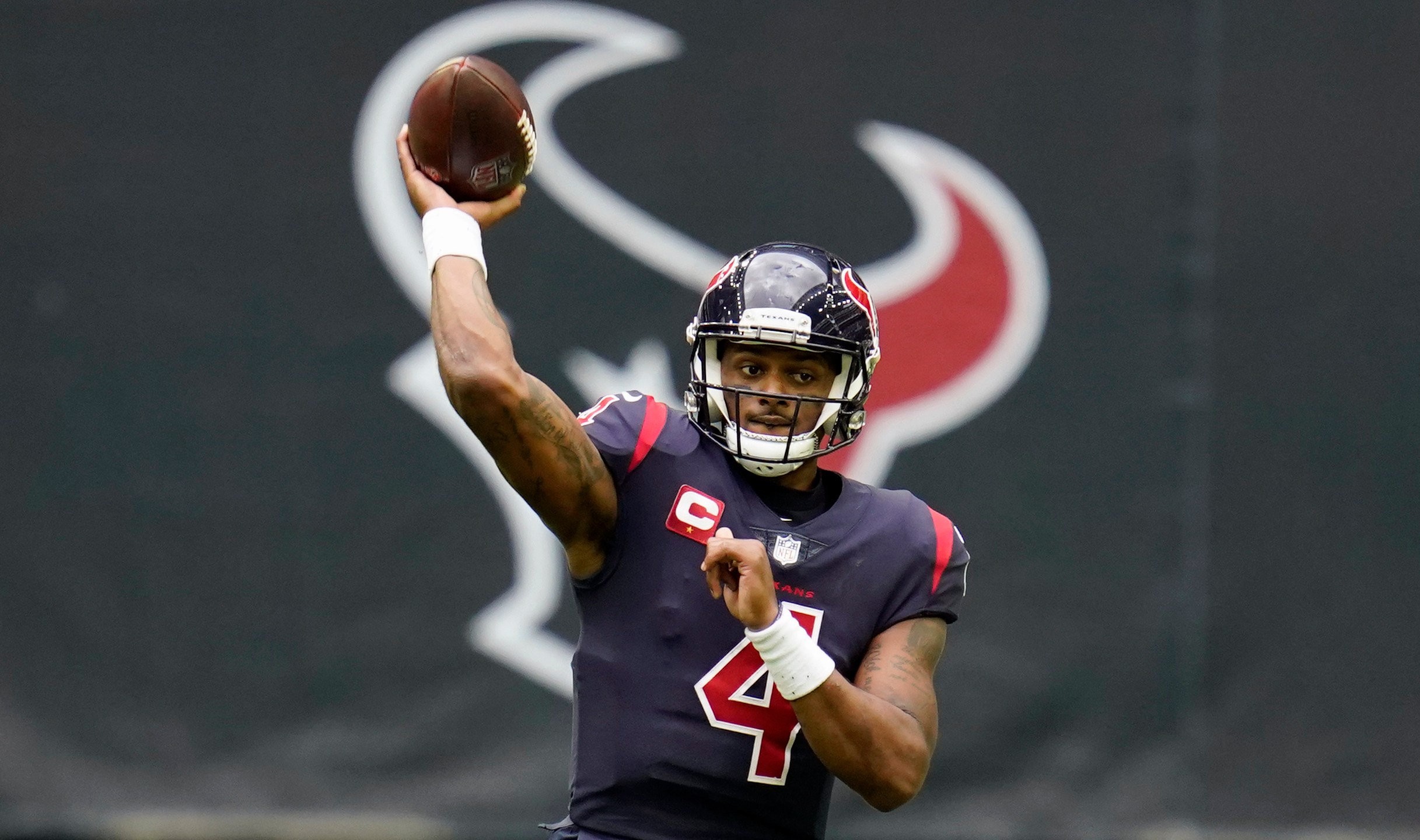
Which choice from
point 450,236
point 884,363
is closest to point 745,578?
point 450,236

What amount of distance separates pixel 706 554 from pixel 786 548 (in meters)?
0.24

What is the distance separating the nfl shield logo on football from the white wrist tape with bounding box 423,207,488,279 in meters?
0.63

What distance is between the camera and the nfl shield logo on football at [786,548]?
2578mm

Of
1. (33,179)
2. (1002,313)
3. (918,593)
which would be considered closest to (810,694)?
(918,593)

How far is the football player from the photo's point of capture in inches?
94.4

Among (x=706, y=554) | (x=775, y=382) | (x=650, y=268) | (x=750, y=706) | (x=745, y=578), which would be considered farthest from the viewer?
(x=650, y=268)

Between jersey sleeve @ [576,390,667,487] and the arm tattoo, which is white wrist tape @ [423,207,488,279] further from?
the arm tattoo

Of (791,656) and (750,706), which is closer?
(791,656)

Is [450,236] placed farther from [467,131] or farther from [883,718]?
[883,718]

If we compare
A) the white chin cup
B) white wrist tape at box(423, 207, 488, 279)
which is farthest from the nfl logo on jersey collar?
white wrist tape at box(423, 207, 488, 279)

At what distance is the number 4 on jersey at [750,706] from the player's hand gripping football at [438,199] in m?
0.78

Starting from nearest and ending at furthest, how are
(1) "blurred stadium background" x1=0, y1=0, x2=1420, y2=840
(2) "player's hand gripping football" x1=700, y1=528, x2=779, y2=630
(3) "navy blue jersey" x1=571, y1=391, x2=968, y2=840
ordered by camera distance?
1. (2) "player's hand gripping football" x1=700, y1=528, x2=779, y2=630
2. (3) "navy blue jersey" x1=571, y1=391, x2=968, y2=840
3. (1) "blurred stadium background" x1=0, y1=0, x2=1420, y2=840

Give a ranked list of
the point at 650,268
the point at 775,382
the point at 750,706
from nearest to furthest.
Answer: the point at 750,706 < the point at 775,382 < the point at 650,268

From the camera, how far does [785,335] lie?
258 cm
